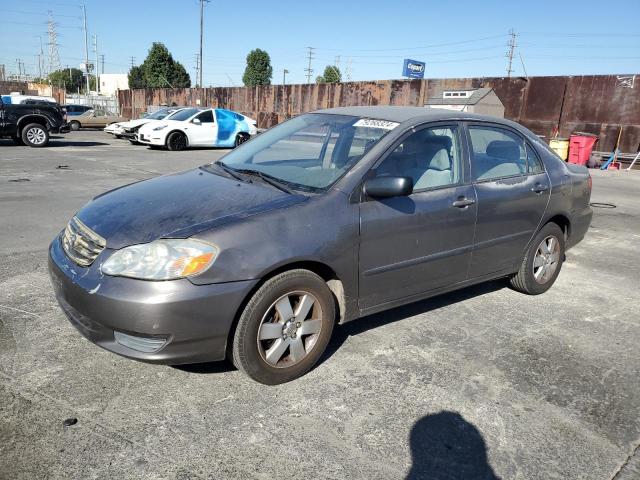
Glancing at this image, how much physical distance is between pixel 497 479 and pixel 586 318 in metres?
2.37

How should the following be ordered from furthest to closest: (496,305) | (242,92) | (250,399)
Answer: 1. (242,92)
2. (496,305)
3. (250,399)

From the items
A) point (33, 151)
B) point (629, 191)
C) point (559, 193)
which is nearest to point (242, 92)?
point (33, 151)

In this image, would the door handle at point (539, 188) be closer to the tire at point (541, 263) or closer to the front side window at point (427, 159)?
the tire at point (541, 263)

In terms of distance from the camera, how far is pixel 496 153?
4113 mm

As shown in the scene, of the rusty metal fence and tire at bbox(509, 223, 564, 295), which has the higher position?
the rusty metal fence

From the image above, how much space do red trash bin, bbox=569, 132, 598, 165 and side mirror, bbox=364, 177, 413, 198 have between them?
51.3 ft

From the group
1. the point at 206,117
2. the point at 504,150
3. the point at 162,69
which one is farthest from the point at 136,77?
the point at 504,150

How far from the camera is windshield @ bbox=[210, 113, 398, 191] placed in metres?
3.32

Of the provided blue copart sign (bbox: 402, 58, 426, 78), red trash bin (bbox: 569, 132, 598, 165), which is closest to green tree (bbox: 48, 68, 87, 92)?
blue copart sign (bbox: 402, 58, 426, 78)

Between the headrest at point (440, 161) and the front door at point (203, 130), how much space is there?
14.7 m

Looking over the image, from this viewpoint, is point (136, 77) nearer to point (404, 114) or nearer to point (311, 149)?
point (311, 149)

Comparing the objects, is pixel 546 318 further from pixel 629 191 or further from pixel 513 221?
pixel 629 191

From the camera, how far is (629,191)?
38.7 feet

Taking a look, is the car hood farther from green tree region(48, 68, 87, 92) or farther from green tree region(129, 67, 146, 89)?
green tree region(48, 68, 87, 92)
